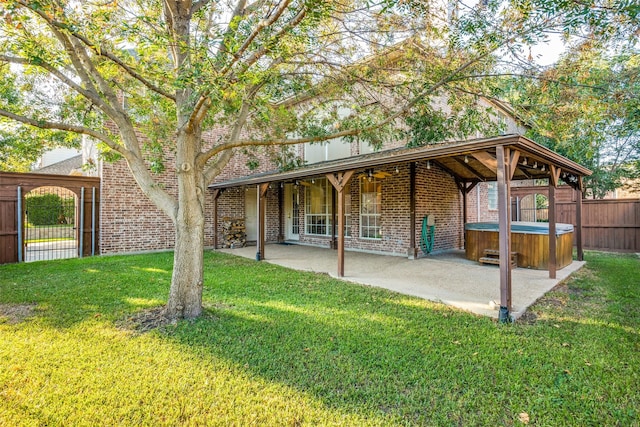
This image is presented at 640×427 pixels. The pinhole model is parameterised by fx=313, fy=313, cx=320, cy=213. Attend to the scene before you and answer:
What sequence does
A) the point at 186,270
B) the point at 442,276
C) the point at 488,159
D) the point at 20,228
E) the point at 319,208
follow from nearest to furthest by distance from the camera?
the point at 186,270
the point at 488,159
the point at 442,276
the point at 20,228
the point at 319,208

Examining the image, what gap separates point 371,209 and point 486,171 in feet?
11.5

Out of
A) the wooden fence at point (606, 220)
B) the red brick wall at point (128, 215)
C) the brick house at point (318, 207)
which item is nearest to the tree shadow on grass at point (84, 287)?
the red brick wall at point (128, 215)

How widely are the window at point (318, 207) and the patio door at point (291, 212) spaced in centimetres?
66

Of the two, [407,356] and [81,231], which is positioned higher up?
[81,231]

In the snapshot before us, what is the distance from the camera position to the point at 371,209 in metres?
10.1

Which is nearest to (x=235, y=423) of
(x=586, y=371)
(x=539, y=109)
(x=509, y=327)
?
(x=586, y=371)

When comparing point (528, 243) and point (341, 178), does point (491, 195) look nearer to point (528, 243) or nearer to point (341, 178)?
point (528, 243)

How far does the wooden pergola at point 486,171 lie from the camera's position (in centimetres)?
420

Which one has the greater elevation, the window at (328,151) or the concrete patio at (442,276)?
the window at (328,151)

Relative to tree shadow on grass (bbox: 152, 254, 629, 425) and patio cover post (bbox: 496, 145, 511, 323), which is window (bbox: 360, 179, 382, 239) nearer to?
tree shadow on grass (bbox: 152, 254, 629, 425)

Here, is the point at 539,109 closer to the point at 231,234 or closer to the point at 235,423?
the point at 235,423

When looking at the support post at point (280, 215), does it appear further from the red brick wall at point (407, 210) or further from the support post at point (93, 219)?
the support post at point (93, 219)

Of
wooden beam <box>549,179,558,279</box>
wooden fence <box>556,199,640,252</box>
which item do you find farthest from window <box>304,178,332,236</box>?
wooden fence <box>556,199,640,252</box>

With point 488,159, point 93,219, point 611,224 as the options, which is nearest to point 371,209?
point 488,159
